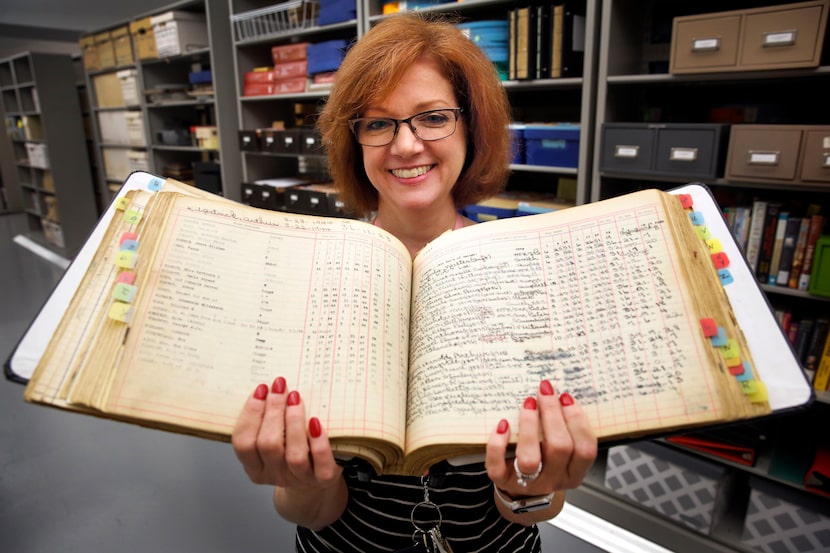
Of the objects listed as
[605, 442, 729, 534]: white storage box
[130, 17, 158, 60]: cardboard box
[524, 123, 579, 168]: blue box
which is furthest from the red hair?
[130, 17, 158, 60]: cardboard box

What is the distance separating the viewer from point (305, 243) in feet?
2.24

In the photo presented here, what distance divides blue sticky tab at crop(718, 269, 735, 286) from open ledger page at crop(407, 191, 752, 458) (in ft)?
0.05

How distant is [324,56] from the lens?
9.45 ft

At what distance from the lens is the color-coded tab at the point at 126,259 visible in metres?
0.60

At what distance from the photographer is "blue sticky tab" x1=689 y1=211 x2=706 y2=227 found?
25.2 inches

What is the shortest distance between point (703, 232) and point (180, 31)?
4.19 meters

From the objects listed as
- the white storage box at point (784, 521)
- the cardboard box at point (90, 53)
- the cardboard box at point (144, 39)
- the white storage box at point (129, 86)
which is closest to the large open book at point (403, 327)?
the white storage box at point (784, 521)

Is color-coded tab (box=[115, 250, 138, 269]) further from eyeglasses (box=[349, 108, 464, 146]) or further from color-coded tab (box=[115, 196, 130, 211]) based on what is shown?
eyeglasses (box=[349, 108, 464, 146])

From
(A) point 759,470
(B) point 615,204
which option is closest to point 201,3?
(B) point 615,204

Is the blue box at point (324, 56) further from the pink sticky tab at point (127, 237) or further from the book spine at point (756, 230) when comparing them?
the pink sticky tab at point (127, 237)

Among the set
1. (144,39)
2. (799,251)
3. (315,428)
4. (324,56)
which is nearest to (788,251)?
(799,251)

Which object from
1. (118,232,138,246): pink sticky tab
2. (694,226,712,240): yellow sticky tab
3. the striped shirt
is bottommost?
the striped shirt

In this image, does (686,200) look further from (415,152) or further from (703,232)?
(415,152)

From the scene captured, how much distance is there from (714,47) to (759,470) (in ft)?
4.98
